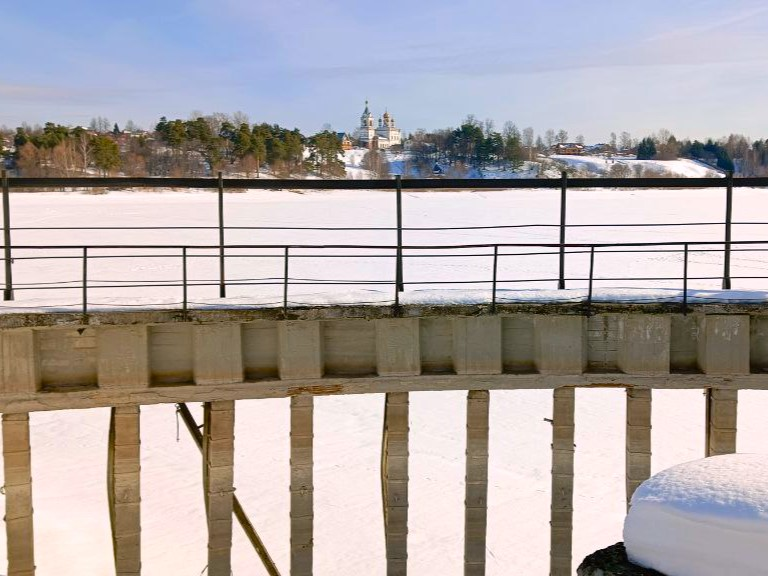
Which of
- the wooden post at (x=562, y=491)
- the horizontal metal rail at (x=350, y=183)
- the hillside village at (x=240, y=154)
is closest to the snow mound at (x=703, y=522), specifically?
the wooden post at (x=562, y=491)

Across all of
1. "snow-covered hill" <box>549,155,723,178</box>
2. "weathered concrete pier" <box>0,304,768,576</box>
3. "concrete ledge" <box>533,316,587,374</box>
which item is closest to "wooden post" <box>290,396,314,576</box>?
"weathered concrete pier" <box>0,304,768,576</box>

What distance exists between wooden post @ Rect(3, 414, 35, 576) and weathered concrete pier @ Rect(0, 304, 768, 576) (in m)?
0.03

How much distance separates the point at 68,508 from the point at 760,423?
44.6 feet

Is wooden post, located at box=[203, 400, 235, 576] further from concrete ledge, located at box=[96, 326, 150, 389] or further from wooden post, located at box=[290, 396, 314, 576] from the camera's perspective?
concrete ledge, located at box=[96, 326, 150, 389]

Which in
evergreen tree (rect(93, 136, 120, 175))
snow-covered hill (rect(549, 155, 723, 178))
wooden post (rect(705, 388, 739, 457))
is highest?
Result: snow-covered hill (rect(549, 155, 723, 178))

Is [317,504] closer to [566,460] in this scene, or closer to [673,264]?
[566,460]

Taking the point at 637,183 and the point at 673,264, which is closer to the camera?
the point at 637,183

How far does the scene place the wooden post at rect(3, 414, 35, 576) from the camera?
26.2 feet

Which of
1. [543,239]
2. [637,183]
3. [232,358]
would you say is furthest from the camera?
[543,239]

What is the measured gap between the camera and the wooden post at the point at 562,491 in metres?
8.69

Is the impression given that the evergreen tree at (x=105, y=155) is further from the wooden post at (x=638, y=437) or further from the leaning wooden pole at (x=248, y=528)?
the wooden post at (x=638, y=437)

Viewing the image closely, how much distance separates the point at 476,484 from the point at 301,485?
1.94 metres

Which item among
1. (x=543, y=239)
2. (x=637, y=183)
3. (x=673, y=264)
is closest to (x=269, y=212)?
(x=543, y=239)

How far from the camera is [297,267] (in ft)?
85.1
